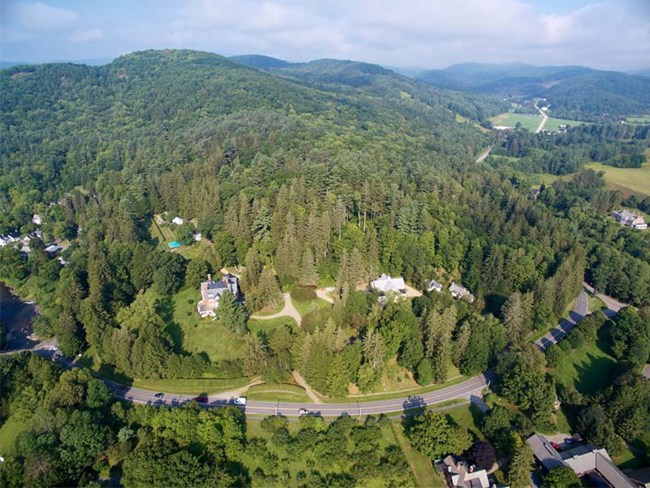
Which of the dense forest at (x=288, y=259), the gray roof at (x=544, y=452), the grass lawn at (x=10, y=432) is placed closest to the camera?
the gray roof at (x=544, y=452)

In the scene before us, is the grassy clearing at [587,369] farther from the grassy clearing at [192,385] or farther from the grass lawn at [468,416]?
the grassy clearing at [192,385]

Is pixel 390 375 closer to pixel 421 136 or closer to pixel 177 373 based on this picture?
pixel 177 373

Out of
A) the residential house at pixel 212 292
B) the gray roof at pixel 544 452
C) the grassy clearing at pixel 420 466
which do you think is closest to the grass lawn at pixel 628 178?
the gray roof at pixel 544 452

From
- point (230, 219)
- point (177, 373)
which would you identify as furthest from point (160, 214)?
point (177, 373)

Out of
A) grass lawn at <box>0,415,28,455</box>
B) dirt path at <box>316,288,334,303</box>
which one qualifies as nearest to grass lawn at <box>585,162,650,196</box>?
dirt path at <box>316,288,334,303</box>

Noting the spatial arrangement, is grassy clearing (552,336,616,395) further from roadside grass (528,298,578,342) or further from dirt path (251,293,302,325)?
dirt path (251,293,302,325)

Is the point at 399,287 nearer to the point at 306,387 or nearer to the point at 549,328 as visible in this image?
the point at 549,328

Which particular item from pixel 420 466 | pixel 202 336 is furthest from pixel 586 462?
pixel 202 336
